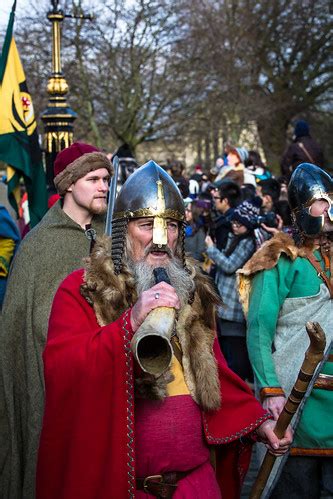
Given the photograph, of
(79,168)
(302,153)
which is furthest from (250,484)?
(302,153)

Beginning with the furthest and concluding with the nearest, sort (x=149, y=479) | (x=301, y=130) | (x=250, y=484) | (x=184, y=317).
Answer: (x=301, y=130) → (x=250, y=484) → (x=184, y=317) → (x=149, y=479)

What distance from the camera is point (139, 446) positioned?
3.13 meters

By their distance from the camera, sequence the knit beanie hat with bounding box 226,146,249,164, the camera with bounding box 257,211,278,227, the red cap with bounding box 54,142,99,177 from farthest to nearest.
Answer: the knit beanie hat with bounding box 226,146,249,164 → the camera with bounding box 257,211,278,227 → the red cap with bounding box 54,142,99,177

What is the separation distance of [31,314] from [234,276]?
147 inches

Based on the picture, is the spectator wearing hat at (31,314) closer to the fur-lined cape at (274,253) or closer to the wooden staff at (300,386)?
the fur-lined cape at (274,253)

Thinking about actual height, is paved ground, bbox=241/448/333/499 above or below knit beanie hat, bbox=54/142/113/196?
below

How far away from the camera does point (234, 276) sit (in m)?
8.29

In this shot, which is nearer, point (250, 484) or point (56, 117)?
point (250, 484)

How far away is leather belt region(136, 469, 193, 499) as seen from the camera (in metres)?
3.13

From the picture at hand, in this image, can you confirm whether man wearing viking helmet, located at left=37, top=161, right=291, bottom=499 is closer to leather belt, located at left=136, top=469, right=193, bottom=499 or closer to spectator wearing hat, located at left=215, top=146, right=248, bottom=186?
leather belt, located at left=136, top=469, right=193, bottom=499

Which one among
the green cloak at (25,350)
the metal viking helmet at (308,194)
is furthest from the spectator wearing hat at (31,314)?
the metal viking helmet at (308,194)

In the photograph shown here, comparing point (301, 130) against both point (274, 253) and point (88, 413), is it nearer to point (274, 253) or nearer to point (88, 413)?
point (274, 253)

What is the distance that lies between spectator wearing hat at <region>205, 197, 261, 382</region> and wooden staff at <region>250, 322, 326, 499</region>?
4.38 meters

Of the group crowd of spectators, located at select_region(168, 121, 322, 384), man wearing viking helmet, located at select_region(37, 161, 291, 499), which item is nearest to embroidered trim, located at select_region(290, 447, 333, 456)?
man wearing viking helmet, located at select_region(37, 161, 291, 499)
